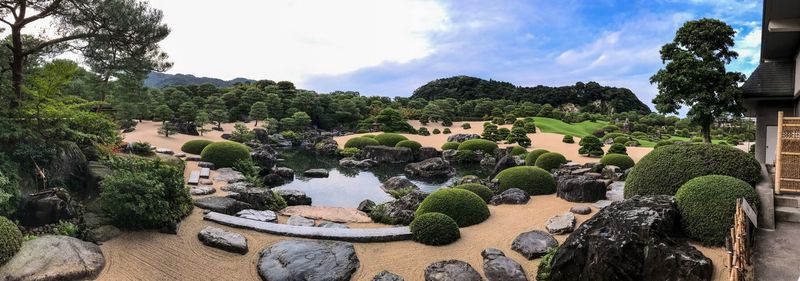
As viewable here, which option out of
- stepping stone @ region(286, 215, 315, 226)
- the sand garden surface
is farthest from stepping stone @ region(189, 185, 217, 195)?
stepping stone @ region(286, 215, 315, 226)

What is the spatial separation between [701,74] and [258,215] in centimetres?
1590

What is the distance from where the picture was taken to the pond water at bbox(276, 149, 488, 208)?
48.7 feet

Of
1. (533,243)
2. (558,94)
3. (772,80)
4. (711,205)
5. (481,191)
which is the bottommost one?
(533,243)

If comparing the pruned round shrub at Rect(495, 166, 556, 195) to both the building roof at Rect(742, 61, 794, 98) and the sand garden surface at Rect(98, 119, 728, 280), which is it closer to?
the sand garden surface at Rect(98, 119, 728, 280)

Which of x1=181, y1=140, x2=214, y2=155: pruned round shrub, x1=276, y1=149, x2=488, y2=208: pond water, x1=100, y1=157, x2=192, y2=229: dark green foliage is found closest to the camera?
x1=100, y1=157, x2=192, y2=229: dark green foliage

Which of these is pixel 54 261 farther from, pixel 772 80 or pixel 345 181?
pixel 772 80

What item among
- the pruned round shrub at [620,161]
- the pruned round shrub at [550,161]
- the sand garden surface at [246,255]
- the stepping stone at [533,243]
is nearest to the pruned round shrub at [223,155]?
the sand garden surface at [246,255]

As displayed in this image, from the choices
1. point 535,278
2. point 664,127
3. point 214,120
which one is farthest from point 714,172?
point 664,127

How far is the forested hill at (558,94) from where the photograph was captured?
61062 millimetres

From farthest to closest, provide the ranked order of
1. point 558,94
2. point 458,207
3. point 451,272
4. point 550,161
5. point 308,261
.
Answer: point 558,94, point 550,161, point 458,207, point 308,261, point 451,272

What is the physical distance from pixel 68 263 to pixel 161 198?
2145 millimetres

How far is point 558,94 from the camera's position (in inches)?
2500

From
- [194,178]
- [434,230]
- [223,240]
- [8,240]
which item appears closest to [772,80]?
[434,230]

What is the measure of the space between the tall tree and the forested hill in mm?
46875
